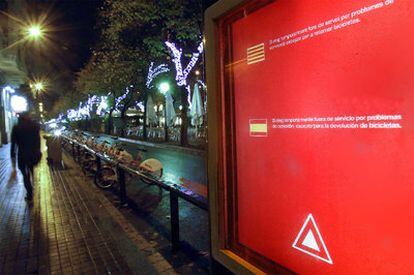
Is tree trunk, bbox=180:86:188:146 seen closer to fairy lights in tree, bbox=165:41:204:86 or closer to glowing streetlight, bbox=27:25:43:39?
fairy lights in tree, bbox=165:41:204:86

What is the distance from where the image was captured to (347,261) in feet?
6.29

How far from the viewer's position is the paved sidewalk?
4562 millimetres

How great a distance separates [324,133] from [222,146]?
961mm

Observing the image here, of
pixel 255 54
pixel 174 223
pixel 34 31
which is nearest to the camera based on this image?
pixel 255 54

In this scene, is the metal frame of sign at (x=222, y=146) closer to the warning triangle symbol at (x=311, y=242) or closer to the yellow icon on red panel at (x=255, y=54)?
the yellow icon on red panel at (x=255, y=54)

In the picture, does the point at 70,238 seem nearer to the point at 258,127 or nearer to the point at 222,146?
Result: the point at 222,146

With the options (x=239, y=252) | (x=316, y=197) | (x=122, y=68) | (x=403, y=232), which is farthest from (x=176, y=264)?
(x=122, y=68)

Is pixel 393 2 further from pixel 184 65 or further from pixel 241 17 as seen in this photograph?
pixel 184 65

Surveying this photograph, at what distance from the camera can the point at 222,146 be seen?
2777mm

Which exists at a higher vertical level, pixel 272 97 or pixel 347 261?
A: pixel 272 97

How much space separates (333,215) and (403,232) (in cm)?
39

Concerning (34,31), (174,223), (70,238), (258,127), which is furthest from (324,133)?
(34,31)

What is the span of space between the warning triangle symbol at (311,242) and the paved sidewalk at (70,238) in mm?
2552

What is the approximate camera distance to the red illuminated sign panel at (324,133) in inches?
64.0
